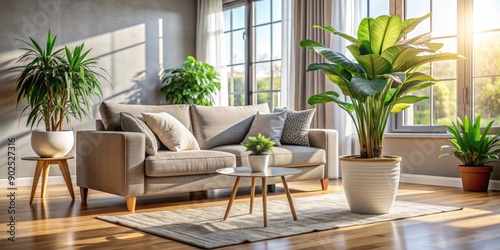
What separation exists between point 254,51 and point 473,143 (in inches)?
132

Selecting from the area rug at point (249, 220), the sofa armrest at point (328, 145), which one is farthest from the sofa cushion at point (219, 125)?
the area rug at point (249, 220)

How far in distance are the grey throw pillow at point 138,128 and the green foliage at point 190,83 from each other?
99.3 inches

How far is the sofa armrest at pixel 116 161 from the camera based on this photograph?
4332 millimetres

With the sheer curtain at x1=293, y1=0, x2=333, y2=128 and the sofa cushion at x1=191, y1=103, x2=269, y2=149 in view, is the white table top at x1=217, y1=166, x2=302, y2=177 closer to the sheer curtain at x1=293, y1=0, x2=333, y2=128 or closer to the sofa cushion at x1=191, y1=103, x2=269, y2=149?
the sofa cushion at x1=191, y1=103, x2=269, y2=149

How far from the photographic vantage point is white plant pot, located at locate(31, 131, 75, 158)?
4996 millimetres

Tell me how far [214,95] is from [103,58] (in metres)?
1.70

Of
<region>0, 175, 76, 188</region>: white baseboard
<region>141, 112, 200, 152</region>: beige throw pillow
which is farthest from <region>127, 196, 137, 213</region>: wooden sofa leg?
<region>0, 175, 76, 188</region>: white baseboard

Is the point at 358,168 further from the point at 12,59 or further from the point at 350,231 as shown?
the point at 12,59

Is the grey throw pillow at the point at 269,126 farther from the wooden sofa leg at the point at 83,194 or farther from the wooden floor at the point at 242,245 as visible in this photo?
the wooden sofa leg at the point at 83,194

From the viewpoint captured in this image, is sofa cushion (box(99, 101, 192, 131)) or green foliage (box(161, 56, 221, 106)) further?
green foliage (box(161, 56, 221, 106))

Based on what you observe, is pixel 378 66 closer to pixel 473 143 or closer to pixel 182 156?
pixel 182 156

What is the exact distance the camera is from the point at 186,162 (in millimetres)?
4582

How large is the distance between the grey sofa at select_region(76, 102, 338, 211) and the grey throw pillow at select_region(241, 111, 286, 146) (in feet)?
0.44

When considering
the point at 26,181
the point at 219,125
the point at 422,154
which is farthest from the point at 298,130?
the point at 26,181
